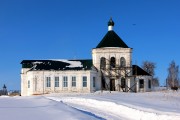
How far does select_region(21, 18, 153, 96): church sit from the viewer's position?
51031 millimetres

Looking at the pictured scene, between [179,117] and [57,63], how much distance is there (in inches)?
→ 1387

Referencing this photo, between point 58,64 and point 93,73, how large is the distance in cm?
499

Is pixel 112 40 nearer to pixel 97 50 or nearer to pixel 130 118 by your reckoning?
pixel 97 50

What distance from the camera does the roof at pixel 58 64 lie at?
51625 millimetres

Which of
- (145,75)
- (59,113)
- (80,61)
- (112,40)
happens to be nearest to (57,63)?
(80,61)

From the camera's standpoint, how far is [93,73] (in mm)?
51625

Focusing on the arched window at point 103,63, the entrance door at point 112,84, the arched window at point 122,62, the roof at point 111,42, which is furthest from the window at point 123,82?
the roof at point 111,42

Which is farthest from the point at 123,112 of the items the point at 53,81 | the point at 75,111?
the point at 53,81

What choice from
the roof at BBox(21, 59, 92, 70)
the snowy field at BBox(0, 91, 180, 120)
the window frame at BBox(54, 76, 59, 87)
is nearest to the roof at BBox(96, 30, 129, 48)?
the roof at BBox(21, 59, 92, 70)

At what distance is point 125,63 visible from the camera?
53.3 m

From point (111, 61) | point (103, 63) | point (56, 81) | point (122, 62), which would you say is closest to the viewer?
point (56, 81)

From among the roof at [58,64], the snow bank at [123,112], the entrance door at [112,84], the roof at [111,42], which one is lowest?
the snow bank at [123,112]

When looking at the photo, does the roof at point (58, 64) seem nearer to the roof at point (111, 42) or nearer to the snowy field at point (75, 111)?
the roof at point (111, 42)

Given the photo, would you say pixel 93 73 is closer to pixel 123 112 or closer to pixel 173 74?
pixel 123 112
